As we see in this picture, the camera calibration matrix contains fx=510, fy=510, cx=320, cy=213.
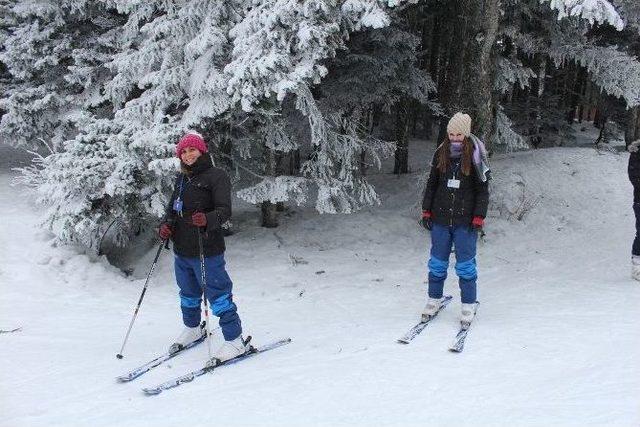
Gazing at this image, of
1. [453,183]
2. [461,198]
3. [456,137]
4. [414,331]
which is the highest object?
[456,137]

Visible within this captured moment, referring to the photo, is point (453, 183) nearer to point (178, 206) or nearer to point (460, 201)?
point (460, 201)

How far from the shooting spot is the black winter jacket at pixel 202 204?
5105mm

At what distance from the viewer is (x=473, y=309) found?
598 centimetres

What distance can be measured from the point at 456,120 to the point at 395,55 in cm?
494

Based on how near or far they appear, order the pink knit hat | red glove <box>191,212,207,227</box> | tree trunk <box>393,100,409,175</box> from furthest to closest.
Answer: tree trunk <box>393,100,409,175</box> → the pink knit hat → red glove <box>191,212,207,227</box>

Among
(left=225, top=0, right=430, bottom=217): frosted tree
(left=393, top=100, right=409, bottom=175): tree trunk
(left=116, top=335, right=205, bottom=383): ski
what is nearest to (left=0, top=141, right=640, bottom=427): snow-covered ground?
(left=116, top=335, right=205, bottom=383): ski

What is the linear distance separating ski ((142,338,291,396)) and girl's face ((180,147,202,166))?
207 centimetres

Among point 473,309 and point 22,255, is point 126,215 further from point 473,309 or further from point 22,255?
point 473,309

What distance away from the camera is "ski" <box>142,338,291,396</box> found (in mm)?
4664

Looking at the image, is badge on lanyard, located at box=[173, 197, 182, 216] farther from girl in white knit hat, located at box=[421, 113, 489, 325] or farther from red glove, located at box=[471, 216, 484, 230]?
red glove, located at box=[471, 216, 484, 230]

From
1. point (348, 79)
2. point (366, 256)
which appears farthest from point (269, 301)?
point (348, 79)

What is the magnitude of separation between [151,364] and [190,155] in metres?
2.18

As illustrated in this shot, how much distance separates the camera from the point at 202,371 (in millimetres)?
5062

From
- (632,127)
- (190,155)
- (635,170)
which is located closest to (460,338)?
(190,155)
